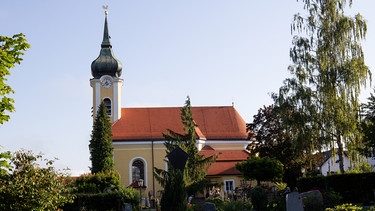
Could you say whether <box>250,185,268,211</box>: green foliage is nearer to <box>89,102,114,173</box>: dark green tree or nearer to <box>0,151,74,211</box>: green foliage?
<box>0,151,74,211</box>: green foliage

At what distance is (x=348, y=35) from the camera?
34.3m

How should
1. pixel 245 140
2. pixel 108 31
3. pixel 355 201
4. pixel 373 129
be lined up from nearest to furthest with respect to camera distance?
pixel 373 129 < pixel 355 201 < pixel 245 140 < pixel 108 31

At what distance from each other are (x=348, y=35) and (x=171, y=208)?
21.0m

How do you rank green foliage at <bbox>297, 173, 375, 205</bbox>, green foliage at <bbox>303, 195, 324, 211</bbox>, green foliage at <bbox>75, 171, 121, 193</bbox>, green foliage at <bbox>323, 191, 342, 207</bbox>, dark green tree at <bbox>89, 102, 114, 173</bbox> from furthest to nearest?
dark green tree at <bbox>89, 102, 114, 173</bbox>, green foliage at <bbox>75, 171, 121, 193</bbox>, green foliage at <bbox>297, 173, 375, 205</bbox>, green foliage at <bbox>323, 191, 342, 207</bbox>, green foliage at <bbox>303, 195, 324, 211</bbox>

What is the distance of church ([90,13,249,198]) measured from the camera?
54.3 m

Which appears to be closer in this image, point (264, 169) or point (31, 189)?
point (31, 189)

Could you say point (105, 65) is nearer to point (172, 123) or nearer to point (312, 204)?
point (172, 123)

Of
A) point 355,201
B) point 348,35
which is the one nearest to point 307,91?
point 348,35

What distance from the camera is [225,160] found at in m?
52.5

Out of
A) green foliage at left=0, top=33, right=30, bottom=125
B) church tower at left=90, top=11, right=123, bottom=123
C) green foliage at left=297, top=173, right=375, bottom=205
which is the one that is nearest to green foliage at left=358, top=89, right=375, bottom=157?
green foliage at left=297, top=173, right=375, bottom=205

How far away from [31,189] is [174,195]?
4268mm

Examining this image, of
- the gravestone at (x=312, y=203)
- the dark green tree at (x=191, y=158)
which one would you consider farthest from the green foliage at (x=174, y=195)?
the dark green tree at (x=191, y=158)

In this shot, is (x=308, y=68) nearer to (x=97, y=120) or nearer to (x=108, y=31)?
(x=97, y=120)

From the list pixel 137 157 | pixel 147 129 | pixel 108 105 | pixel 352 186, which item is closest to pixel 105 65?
pixel 108 105
